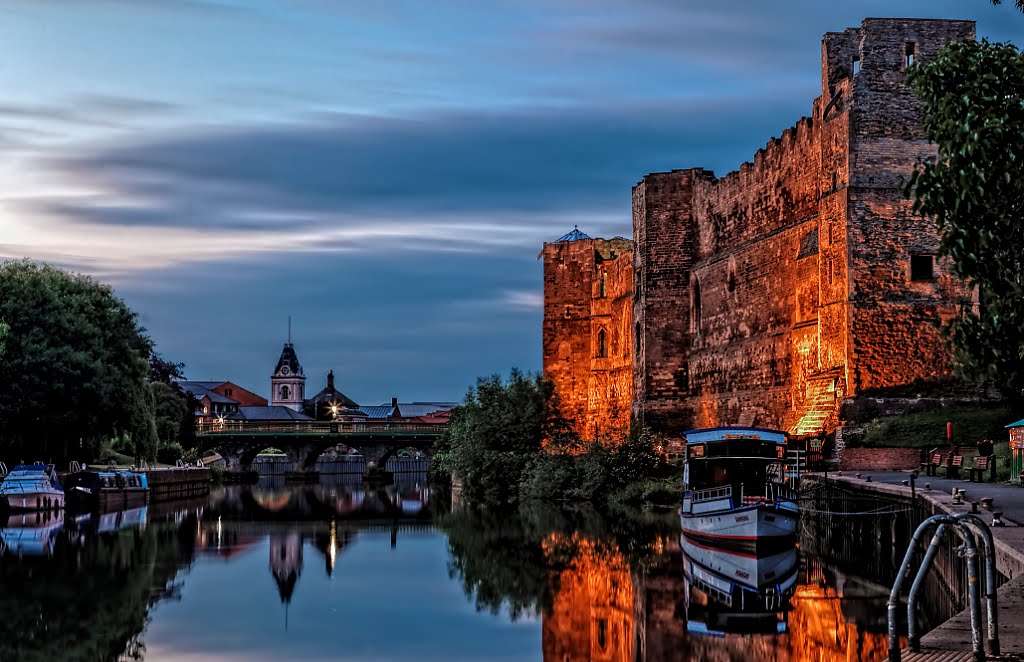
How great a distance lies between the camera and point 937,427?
117 ft

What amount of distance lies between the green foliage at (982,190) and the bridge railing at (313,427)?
84002 mm

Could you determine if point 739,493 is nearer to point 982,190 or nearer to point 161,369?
point 982,190

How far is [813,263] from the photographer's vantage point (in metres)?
40.8

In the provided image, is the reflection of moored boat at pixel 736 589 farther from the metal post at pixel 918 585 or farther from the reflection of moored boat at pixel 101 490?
the reflection of moored boat at pixel 101 490

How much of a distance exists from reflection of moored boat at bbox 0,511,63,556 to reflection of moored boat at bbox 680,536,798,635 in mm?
14888

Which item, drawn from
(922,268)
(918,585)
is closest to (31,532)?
(922,268)

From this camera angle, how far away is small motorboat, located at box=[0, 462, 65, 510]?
43.7 meters

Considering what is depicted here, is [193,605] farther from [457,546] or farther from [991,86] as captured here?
[991,86]

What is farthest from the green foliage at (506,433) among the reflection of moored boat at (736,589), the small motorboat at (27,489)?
the reflection of moored boat at (736,589)

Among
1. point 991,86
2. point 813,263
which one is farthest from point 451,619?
point 813,263

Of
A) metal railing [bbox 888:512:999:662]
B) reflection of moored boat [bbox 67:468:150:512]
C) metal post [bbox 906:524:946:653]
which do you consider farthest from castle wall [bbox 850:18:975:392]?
reflection of moored boat [bbox 67:468:150:512]

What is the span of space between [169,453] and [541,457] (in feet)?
123

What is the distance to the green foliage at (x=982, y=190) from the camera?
15930 mm

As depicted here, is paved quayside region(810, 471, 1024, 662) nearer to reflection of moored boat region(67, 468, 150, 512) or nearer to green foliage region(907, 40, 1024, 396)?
green foliage region(907, 40, 1024, 396)
